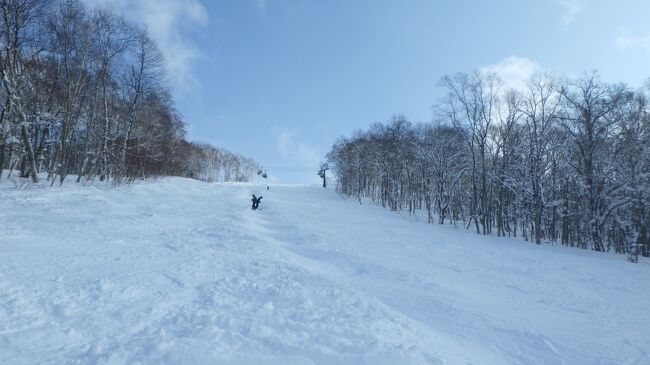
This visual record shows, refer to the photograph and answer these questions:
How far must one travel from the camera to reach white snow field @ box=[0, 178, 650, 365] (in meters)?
4.06

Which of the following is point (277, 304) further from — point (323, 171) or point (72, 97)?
point (323, 171)

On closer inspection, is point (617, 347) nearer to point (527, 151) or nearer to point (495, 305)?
point (495, 305)

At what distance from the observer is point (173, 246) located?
30.3 ft

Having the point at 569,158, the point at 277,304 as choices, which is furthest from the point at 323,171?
the point at 277,304

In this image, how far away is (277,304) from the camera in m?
5.57

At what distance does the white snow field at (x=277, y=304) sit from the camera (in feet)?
13.3

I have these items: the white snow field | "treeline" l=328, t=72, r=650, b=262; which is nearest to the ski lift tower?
"treeline" l=328, t=72, r=650, b=262

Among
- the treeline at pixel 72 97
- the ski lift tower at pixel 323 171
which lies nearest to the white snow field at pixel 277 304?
the treeline at pixel 72 97

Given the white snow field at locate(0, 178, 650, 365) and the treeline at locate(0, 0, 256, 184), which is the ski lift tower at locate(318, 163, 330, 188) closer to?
the treeline at locate(0, 0, 256, 184)

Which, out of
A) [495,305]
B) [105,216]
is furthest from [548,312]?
Result: [105,216]

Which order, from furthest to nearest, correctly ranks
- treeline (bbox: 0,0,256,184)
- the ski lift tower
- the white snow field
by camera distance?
1. the ski lift tower
2. treeline (bbox: 0,0,256,184)
3. the white snow field

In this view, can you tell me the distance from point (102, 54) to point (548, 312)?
27115 millimetres

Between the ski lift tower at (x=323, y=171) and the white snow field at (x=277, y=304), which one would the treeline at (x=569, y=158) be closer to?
the white snow field at (x=277, y=304)

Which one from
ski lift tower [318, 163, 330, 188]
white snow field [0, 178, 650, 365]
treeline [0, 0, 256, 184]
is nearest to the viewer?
white snow field [0, 178, 650, 365]
